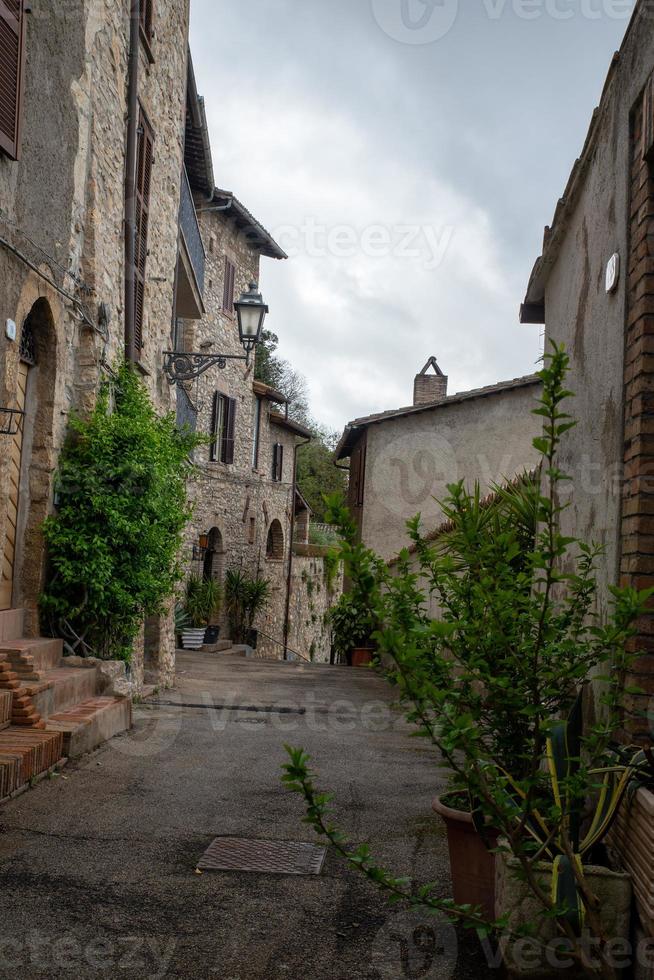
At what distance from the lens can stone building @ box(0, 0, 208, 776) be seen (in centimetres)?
595

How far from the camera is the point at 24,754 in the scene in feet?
16.1

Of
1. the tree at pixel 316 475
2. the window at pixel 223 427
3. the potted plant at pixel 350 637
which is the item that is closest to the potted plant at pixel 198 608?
the potted plant at pixel 350 637

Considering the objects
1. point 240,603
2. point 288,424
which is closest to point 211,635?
point 240,603

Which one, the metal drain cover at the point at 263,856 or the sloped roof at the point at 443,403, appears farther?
Answer: the sloped roof at the point at 443,403

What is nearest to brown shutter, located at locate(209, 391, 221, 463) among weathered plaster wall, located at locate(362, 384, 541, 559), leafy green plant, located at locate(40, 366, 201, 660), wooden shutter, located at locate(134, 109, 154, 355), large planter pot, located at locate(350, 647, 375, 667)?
weathered plaster wall, located at locate(362, 384, 541, 559)

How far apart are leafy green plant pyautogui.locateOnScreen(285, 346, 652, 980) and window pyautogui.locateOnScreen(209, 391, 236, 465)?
18.5m

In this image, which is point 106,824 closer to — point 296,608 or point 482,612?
point 482,612

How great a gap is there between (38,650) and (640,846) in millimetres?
4804

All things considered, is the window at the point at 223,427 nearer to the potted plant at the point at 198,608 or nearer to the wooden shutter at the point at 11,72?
the potted plant at the point at 198,608

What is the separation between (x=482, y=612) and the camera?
3193 mm

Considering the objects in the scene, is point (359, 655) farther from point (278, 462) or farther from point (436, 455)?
point (278, 462)

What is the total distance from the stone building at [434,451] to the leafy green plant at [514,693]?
13.7 meters

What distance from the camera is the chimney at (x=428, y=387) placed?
20.3m

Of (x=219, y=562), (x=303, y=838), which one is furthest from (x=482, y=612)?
(x=219, y=562)
